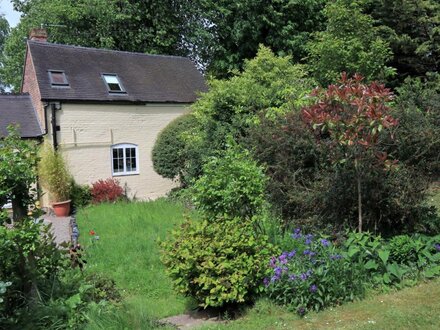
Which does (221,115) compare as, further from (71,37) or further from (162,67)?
(71,37)

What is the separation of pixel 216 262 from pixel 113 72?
15.6 m

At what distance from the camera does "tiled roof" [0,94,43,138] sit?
1587 centimetres

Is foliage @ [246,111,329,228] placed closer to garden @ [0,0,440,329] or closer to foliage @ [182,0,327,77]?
garden @ [0,0,440,329]

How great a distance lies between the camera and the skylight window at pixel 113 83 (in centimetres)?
1780

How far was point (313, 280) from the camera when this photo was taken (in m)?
4.70

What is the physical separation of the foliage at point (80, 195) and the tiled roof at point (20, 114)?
2447 millimetres

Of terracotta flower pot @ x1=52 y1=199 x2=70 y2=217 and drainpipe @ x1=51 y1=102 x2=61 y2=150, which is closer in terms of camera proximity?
terracotta flower pot @ x1=52 y1=199 x2=70 y2=217

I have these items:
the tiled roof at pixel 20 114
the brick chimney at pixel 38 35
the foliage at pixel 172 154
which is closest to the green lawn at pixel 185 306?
the foliage at pixel 172 154

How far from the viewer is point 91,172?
16844 millimetres

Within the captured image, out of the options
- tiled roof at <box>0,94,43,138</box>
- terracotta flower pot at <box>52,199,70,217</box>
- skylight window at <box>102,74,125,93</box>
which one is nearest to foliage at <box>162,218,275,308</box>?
terracotta flower pot at <box>52,199,70,217</box>

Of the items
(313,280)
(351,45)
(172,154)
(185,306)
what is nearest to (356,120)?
(313,280)

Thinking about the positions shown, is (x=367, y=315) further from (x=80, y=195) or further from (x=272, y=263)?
(x=80, y=195)

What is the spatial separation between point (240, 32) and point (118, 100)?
9041 mm

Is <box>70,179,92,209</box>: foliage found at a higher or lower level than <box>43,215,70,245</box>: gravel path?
higher
